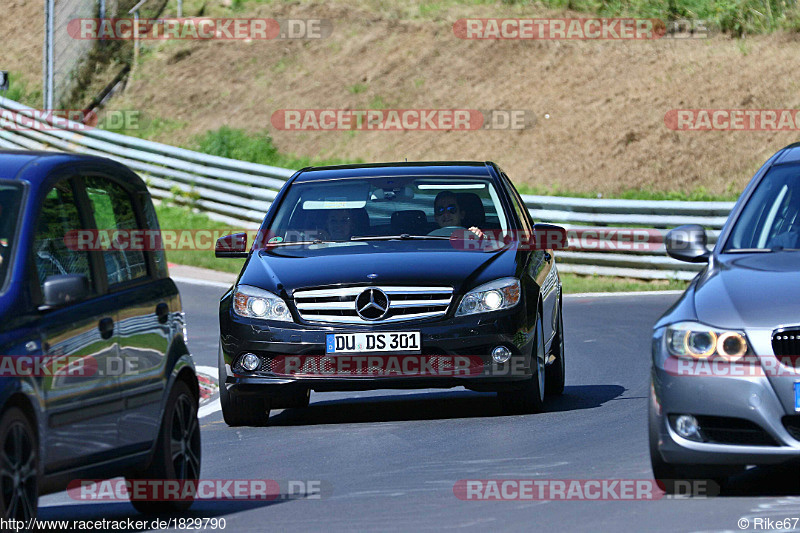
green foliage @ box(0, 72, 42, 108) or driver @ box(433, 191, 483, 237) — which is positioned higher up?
driver @ box(433, 191, 483, 237)

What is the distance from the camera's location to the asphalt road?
7.32m

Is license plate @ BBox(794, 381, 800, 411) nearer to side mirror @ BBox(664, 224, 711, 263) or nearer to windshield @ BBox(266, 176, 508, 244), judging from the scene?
side mirror @ BBox(664, 224, 711, 263)

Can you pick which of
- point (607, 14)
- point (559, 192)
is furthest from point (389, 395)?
point (607, 14)

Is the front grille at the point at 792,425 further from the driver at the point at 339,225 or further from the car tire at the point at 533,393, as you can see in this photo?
the driver at the point at 339,225

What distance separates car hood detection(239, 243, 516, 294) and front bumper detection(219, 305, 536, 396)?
0.86 feet

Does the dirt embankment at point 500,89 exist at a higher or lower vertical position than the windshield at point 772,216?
lower

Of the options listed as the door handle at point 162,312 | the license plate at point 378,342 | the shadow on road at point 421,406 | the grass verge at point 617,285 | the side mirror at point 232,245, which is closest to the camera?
the door handle at point 162,312

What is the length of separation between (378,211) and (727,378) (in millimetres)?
5030

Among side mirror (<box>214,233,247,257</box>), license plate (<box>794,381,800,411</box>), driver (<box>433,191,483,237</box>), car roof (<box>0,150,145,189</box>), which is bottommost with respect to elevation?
side mirror (<box>214,233,247,257</box>)

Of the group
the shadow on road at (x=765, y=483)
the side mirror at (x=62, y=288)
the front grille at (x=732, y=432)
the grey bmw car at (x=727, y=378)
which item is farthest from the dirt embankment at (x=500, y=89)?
the side mirror at (x=62, y=288)

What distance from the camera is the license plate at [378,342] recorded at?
34.9 feet

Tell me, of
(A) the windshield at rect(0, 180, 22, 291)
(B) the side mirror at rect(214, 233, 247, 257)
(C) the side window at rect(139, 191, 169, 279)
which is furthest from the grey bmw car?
(B) the side mirror at rect(214, 233, 247, 257)

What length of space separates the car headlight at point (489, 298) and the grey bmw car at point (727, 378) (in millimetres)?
2997

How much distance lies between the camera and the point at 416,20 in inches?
1499
